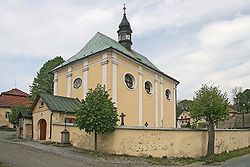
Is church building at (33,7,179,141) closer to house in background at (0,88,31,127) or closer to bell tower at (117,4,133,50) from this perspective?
bell tower at (117,4,133,50)

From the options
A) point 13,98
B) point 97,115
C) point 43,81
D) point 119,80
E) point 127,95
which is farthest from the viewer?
point 13,98

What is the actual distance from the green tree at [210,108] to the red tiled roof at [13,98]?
3558 centimetres

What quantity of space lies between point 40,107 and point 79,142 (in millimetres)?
6276

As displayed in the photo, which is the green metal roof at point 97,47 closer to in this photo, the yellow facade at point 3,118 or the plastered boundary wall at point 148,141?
the plastered boundary wall at point 148,141

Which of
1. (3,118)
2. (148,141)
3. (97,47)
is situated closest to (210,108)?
(148,141)

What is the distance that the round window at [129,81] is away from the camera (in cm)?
2814

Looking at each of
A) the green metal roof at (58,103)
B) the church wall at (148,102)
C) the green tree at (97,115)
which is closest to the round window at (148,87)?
the church wall at (148,102)

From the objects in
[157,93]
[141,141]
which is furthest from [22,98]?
[141,141]

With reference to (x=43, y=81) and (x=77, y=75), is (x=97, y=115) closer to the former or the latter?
(x=77, y=75)

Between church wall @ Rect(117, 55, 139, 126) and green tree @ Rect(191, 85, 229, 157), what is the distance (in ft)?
25.4

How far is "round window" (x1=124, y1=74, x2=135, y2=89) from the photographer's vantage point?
28141 mm

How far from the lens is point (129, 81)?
28625mm

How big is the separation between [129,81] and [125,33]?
A: 28.2 feet

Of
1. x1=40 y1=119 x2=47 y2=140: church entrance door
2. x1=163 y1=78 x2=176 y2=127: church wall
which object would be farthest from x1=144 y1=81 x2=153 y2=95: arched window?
x1=40 y1=119 x2=47 y2=140: church entrance door
